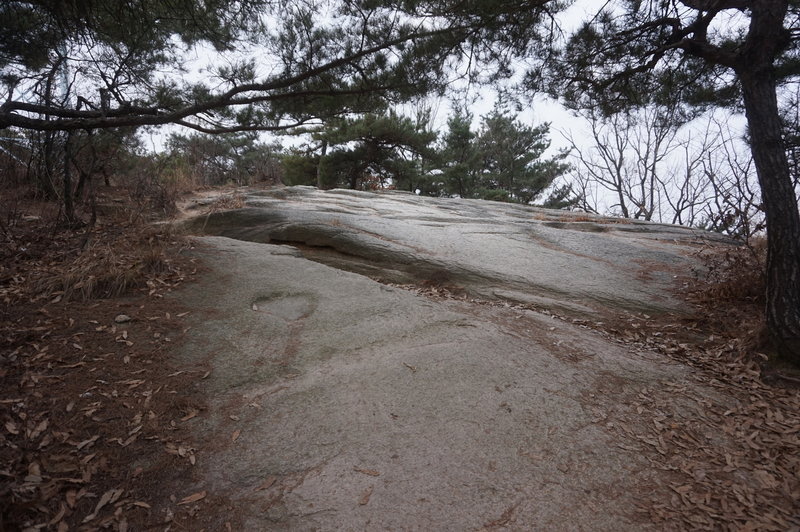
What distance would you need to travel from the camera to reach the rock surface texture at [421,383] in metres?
1.70

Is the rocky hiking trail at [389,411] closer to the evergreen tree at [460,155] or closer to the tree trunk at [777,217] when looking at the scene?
the tree trunk at [777,217]

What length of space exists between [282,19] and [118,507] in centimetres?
411

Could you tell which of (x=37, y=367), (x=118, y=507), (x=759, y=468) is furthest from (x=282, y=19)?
(x=759, y=468)

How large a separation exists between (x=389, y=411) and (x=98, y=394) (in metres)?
1.68

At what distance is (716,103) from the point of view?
4.75 metres

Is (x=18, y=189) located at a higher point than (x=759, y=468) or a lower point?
higher

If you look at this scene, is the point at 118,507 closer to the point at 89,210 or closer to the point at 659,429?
the point at 659,429

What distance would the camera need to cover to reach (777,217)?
113 inches

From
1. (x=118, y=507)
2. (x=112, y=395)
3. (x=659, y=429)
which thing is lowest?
(x=118, y=507)

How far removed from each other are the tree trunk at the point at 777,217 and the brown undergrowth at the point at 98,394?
397 cm

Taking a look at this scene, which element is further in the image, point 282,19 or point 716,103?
point 716,103

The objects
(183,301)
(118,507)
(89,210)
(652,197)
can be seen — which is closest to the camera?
(118,507)

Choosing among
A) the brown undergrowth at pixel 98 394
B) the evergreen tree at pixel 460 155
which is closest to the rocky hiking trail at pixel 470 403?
the brown undergrowth at pixel 98 394

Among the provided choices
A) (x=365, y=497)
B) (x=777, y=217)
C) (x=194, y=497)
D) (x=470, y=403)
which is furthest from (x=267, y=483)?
(x=777, y=217)
